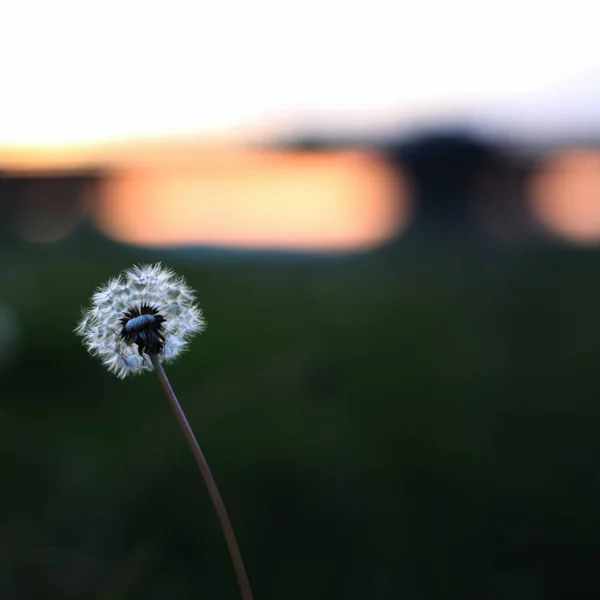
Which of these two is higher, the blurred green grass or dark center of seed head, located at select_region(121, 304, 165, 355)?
the blurred green grass

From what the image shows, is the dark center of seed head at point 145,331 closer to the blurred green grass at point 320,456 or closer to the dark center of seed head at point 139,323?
the dark center of seed head at point 139,323

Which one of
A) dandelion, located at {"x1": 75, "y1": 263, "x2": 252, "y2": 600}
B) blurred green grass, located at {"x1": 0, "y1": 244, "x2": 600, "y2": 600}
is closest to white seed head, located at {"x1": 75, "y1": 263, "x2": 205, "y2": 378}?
dandelion, located at {"x1": 75, "y1": 263, "x2": 252, "y2": 600}

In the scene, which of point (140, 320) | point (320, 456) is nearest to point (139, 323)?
point (140, 320)

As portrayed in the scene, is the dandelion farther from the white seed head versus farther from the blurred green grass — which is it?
the blurred green grass

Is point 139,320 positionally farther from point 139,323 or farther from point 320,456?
point 320,456

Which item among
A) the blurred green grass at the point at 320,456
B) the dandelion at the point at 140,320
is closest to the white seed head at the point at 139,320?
the dandelion at the point at 140,320

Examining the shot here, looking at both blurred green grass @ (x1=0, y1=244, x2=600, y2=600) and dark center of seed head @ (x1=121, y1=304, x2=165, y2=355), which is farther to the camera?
blurred green grass @ (x1=0, y1=244, x2=600, y2=600)

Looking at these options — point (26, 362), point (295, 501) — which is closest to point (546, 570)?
point (295, 501)

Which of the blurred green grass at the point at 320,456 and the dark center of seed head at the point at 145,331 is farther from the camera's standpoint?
the blurred green grass at the point at 320,456
